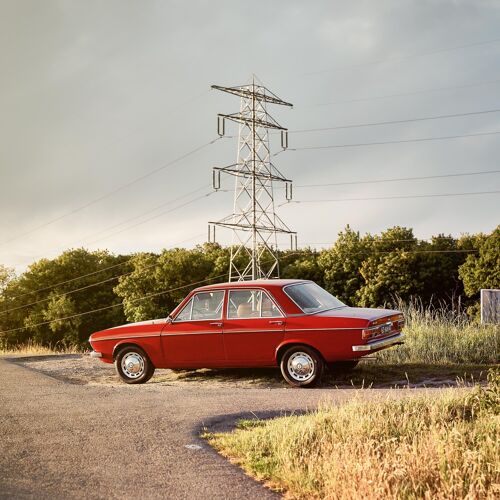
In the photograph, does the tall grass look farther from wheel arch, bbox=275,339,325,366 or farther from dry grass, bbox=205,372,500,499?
dry grass, bbox=205,372,500,499

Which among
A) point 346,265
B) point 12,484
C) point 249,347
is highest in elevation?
point 346,265

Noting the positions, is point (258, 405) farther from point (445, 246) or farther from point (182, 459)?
point (445, 246)

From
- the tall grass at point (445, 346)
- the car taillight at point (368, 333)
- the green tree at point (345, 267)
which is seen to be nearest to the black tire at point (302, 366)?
the car taillight at point (368, 333)

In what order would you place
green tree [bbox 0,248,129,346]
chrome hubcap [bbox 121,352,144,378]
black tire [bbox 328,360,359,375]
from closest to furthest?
black tire [bbox 328,360,359,375], chrome hubcap [bbox 121,352,144,378], green tree [bbox 0,248,129,346]

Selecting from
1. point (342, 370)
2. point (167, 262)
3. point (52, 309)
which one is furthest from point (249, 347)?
point (52, 309)

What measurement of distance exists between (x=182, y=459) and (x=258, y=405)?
2689 mm

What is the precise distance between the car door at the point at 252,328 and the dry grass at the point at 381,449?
3.33 m

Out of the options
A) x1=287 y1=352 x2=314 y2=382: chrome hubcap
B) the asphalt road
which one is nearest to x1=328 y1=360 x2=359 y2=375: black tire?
x1=287 y1=352 x2=314 y2=382: chrome hubcap

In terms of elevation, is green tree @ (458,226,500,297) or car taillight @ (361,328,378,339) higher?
green tree @ (458,226,500,297)

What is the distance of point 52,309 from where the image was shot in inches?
2518

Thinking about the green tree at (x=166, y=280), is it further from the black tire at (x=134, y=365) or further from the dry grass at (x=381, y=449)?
the dry grass at (x=381, y=449)

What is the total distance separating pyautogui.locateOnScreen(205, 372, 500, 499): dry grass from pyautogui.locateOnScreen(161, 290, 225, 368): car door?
12.6ft

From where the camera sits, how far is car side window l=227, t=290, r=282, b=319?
460 inches

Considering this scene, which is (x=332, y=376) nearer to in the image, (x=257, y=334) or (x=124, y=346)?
(x=257, y=334)
